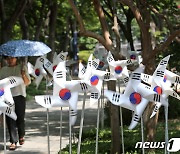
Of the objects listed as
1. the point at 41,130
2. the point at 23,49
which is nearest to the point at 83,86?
the point at 23,49

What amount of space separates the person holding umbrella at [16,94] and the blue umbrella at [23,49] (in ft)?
0.43

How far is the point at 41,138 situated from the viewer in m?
11.7

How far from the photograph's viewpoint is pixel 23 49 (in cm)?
1041

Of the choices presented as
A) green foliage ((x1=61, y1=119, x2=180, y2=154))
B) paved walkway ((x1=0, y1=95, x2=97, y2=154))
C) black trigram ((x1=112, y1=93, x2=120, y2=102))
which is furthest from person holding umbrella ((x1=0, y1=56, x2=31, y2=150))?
black trigram ((x1=112, y1=93, x2=120, y2=102))

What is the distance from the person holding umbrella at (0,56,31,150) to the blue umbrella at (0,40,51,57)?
131 millimetres

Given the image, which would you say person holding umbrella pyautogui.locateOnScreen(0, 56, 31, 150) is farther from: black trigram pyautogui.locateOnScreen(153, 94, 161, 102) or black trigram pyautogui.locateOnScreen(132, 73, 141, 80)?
black trigram pyautogui.locateOnScreen(153, 94, 161, 102)

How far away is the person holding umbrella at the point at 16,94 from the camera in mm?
9883

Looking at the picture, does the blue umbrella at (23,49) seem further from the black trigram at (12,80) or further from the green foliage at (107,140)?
the black trigram at (12,80)

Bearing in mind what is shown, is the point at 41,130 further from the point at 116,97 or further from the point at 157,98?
the point at 157,98

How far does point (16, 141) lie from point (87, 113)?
624 centimetres

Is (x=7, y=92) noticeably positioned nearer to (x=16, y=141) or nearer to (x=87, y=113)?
(x=16, y=141)

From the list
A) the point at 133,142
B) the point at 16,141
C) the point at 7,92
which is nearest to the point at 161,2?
the point at 133,142

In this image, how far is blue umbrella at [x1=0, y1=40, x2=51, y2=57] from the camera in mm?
10176

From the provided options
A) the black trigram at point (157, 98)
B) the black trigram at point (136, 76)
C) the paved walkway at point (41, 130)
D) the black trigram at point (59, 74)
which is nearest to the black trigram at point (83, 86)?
the black trigram at point (59, 74)
